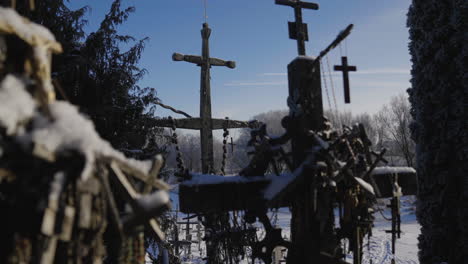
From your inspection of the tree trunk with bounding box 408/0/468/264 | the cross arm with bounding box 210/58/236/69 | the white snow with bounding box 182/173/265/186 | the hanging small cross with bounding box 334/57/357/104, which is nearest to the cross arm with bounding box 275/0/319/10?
the hanging small cross with bounding box 334/57/357/104

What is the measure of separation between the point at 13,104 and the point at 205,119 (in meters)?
6.14

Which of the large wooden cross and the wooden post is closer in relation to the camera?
the wooden post

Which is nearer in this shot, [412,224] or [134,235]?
[134,235]

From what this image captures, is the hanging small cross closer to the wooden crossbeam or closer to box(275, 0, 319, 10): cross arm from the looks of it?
box(275, 0, 319, 10): cross arm

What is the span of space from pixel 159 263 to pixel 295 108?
6.26m

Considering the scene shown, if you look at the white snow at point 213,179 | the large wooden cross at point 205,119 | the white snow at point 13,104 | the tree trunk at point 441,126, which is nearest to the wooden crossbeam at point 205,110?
the large wooden cross at point 205,119

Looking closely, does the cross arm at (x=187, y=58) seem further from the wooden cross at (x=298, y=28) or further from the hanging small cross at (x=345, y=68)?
the hanging small cross at (x=345, y=68)

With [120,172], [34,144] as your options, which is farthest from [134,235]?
[34,144]

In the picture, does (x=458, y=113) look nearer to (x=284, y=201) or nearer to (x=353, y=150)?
(x=353, y=150)

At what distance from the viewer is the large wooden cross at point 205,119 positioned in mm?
7617

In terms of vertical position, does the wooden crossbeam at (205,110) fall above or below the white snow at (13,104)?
above

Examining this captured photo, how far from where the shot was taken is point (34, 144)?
173 cm

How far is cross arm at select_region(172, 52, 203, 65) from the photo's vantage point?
7.56 meters

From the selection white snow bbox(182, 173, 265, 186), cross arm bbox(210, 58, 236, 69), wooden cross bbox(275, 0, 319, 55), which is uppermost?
cross arm bbox(210, 58, 236, 69)
